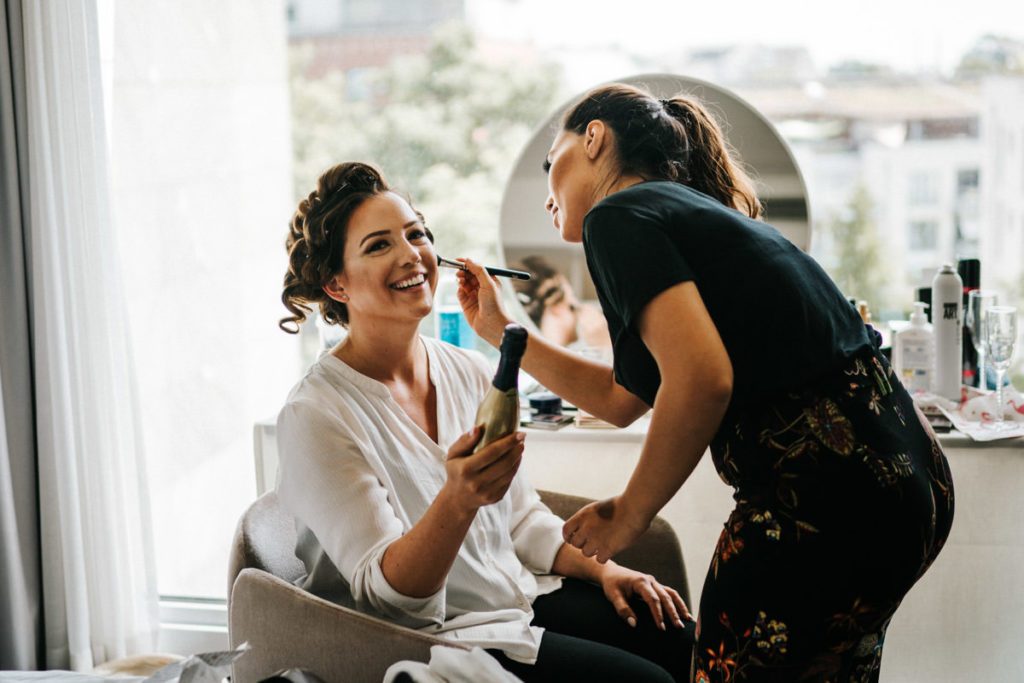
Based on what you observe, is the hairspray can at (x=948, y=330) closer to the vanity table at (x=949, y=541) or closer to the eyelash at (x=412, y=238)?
the vanity table at (x=949, y=541)

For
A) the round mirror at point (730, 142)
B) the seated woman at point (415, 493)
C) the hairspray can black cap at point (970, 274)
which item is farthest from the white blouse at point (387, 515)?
the hairspray can black cap at point (970, 274)

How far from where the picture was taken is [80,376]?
213 cm

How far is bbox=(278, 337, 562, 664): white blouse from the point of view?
1316 millimetres

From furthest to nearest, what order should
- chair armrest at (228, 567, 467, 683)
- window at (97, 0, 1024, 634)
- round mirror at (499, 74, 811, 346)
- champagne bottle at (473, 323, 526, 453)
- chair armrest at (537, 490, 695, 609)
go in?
1. window at (97, 0, 1024, 634)
2. round mirror at (499, 74, 811, 346)
3. chair armrest at (537, 490, 695, 609)
4. chair armrest at (228, 567, 467, 683)
5. champagne bottle at (473, 323, 526, 453)

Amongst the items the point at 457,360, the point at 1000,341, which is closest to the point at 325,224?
the point at 457,360

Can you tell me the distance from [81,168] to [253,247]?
0.54 m

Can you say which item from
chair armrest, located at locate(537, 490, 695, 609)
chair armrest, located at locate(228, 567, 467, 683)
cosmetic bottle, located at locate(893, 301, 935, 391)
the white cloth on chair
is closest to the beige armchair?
chair armrest, located at locate(228, 567, 467, 683)

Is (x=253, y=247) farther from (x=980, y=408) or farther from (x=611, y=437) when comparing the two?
(x=980, y=408)

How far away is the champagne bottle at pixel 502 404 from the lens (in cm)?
115

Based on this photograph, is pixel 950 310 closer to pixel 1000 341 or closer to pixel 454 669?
pixel 1000 341

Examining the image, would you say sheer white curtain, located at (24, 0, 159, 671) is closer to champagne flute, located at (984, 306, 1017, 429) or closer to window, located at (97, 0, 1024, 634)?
window, located at (97, 0, 1024, 634)

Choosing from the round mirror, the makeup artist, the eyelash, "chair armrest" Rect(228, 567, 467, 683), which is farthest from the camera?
the round mirror

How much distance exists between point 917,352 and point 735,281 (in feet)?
3.63

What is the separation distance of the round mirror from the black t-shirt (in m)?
1.11
